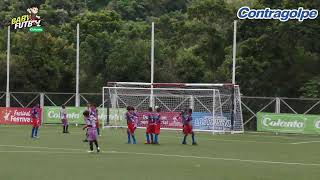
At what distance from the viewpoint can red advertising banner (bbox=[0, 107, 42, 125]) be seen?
155 ft

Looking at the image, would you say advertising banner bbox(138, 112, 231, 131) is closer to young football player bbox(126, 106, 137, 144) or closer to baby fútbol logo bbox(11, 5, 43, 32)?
young football player bbox(126, 106, 137, 144)

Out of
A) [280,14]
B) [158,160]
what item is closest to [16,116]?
[280,14]

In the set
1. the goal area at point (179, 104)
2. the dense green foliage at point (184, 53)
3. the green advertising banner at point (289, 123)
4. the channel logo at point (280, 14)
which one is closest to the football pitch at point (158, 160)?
the green advertising banner at point (289, 123)

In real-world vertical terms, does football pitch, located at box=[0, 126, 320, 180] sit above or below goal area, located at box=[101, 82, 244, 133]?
below

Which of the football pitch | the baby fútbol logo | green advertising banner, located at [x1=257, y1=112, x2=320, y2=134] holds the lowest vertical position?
the football pitch

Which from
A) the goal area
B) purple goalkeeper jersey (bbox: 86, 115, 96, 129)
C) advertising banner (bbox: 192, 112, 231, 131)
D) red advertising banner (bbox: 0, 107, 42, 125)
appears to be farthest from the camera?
red advertising banner (bbox: 0, 107, 42, 125)

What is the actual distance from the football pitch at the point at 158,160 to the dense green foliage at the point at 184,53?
21.5 metres

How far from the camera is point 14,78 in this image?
58375 mm

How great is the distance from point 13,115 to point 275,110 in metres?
18.8

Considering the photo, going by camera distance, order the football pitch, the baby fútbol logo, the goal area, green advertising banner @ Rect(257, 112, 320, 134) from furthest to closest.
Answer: the baby fútbol logo → the goal area → green advertising banner @ Rect(257, 112, 320, 134) → the football pitch

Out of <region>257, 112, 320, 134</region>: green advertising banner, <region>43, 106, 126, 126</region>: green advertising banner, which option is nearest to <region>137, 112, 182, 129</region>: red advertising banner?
<region>43, 106, 126, 126</region>: green advertising banner

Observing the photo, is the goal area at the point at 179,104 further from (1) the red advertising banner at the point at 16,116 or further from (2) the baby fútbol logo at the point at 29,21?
(2) the baby fútbol logo at the point at 29,21

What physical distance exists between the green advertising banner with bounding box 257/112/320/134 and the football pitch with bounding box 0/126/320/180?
22.6 ft

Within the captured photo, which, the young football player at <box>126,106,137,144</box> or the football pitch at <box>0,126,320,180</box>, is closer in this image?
the football pitch at <box>0,126,320,180</box>
